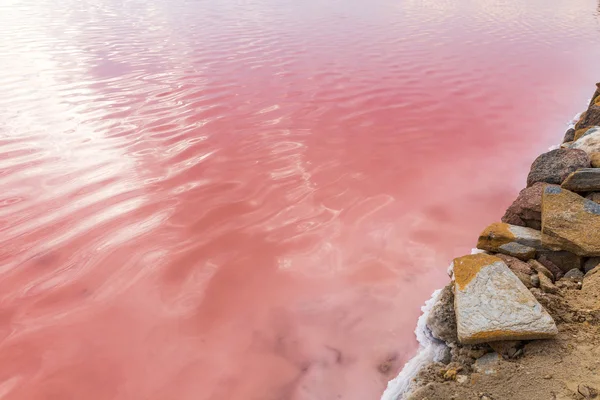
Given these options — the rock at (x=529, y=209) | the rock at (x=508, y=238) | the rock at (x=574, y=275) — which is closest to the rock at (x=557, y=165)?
the rock at (x=529, y=209)

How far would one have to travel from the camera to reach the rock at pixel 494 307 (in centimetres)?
223

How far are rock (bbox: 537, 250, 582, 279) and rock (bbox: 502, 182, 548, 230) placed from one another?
39 cm

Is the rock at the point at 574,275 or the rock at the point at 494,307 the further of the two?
the rock at the point at 574,275

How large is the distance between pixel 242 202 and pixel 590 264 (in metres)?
Answer: 3.26

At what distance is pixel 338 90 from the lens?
7.75 m

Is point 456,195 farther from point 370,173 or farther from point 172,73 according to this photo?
point 172,73

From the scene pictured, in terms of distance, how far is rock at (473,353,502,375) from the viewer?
214cm

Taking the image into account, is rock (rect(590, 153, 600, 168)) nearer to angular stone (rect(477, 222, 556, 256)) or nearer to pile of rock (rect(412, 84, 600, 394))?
pile of rock (rect(412, 84, 600, 394))

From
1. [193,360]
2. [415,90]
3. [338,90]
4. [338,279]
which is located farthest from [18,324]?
[415,90]

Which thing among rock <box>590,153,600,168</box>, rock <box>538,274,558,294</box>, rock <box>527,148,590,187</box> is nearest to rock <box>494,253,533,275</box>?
rock <box>538,274,558,294</box>

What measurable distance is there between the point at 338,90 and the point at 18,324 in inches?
250

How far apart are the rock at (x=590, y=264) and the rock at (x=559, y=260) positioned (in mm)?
37

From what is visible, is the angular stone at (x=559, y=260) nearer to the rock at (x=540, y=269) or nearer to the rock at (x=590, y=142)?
the rock at (x=540, y=269)

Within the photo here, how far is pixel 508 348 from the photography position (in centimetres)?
225
